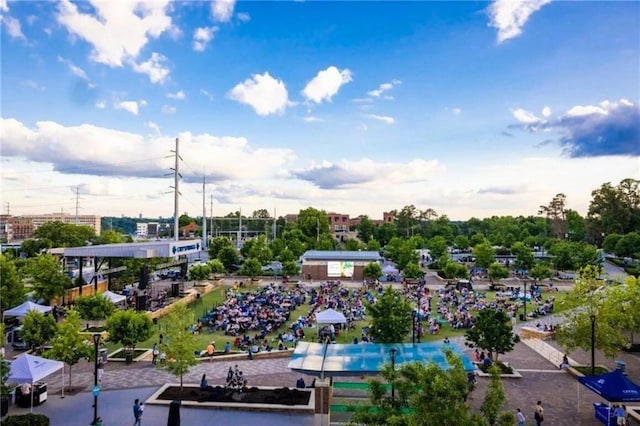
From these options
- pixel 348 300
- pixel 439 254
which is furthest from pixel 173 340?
pixel 439 254

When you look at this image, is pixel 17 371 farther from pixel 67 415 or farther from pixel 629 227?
pixel 629 227

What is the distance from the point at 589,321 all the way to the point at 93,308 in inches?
1147

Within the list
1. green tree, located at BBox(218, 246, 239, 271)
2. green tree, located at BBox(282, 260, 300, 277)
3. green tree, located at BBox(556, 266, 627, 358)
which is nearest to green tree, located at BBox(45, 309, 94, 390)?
green tree, located at BBox(556, 266, 627, 358)

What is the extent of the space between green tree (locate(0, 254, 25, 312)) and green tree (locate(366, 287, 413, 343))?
82.7 ft

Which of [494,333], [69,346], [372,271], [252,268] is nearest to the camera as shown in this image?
[69,346]

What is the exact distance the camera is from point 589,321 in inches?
911

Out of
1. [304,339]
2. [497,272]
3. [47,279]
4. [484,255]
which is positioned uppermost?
[484,255]

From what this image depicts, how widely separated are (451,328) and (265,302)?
16.5 meters

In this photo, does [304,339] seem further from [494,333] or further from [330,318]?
[494,333]

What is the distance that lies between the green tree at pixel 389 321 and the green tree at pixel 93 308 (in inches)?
719

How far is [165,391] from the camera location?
805 inches

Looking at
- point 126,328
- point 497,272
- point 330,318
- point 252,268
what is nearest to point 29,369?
point 126,328

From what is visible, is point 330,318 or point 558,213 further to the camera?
point 558,213

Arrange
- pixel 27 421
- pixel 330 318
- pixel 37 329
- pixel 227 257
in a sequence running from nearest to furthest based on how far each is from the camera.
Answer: pixel 27 421 → pixel 37 329 → pixel 330 318 → pixel 227 257
